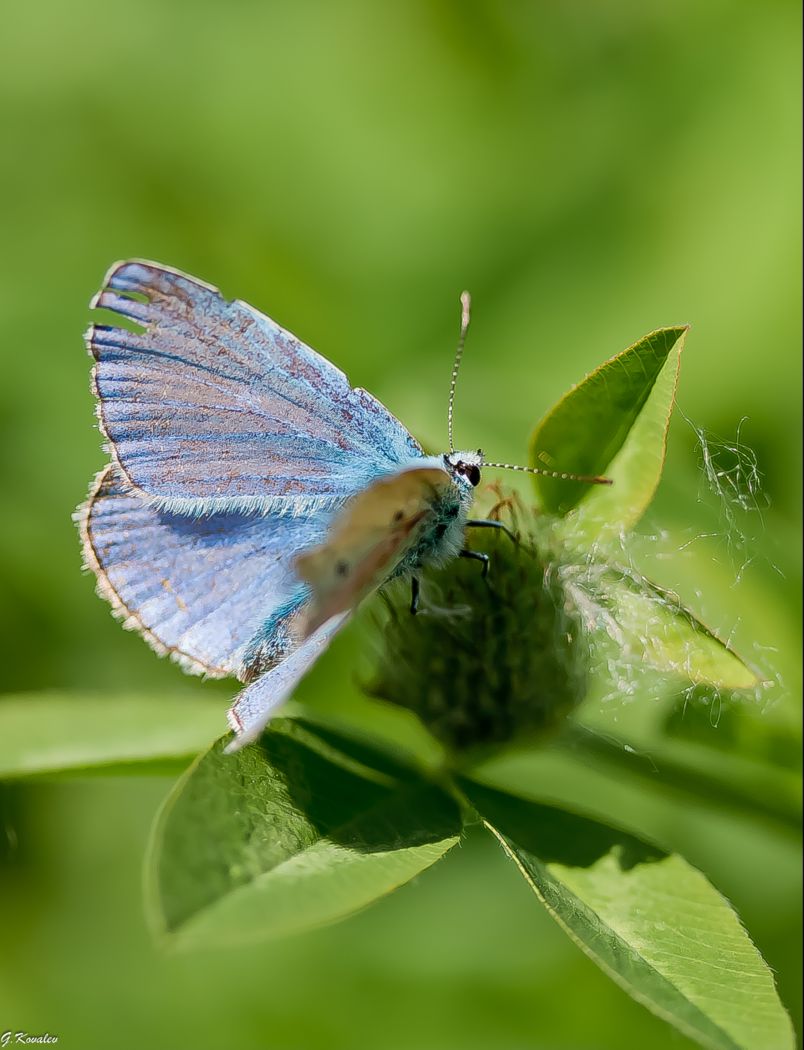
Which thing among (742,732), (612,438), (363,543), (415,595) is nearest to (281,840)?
(363,543)

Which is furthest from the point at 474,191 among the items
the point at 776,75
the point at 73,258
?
the point at 73,258

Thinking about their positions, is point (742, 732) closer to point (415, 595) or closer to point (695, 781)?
point (695, 781)

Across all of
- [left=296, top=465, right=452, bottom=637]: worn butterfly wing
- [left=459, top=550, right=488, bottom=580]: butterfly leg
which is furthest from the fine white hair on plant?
[left=296, top=465, right=452, bottom=637]: worn butterfly wing

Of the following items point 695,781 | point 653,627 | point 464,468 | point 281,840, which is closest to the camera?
point 281,840

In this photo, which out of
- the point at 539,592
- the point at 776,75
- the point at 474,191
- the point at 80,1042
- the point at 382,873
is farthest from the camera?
the point at 474,191

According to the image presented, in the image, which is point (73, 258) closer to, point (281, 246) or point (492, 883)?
point (281, 246)
